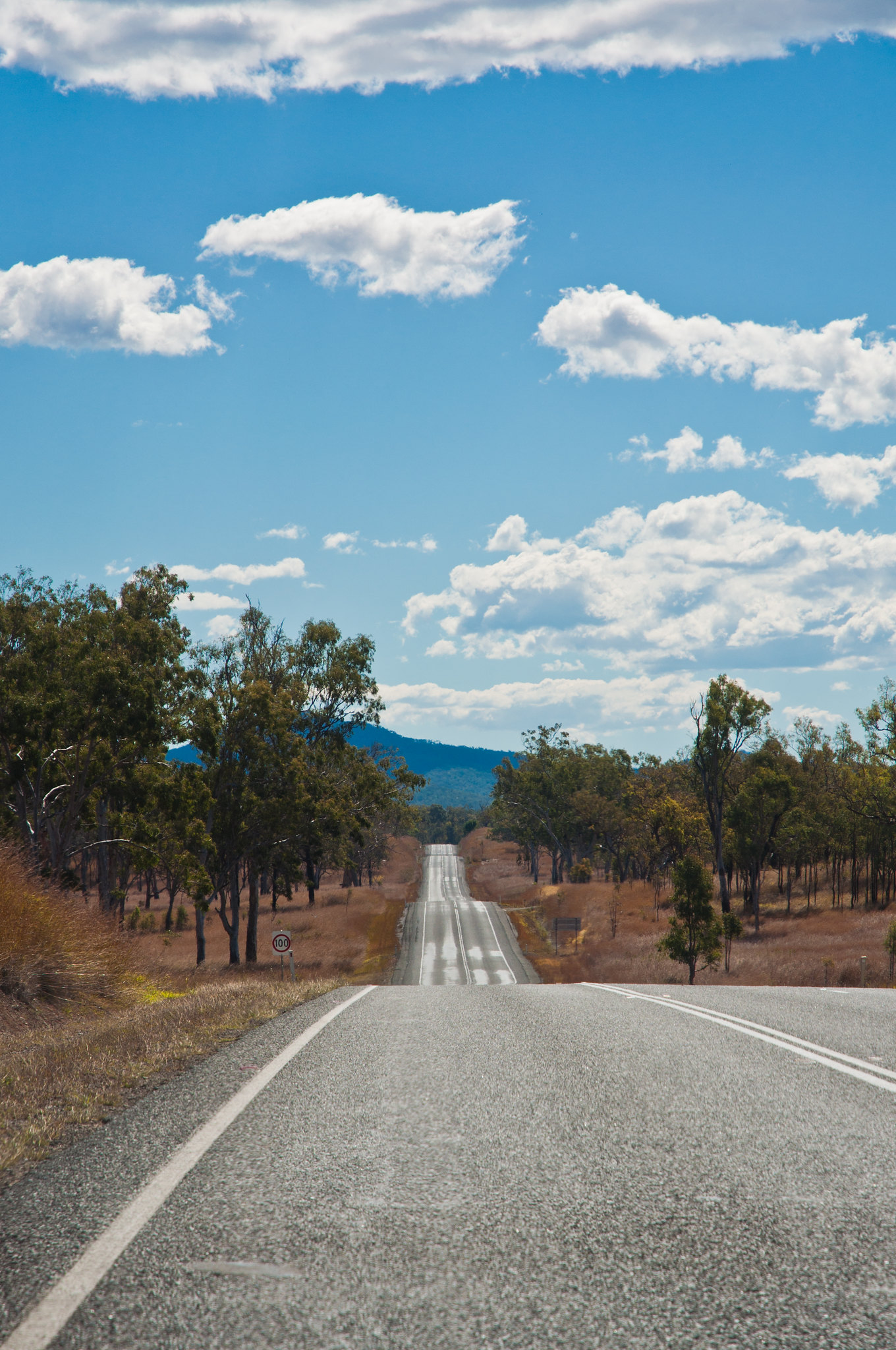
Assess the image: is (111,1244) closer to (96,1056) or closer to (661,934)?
(96,1056)

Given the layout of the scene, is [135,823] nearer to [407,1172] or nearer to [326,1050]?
[326,1050]

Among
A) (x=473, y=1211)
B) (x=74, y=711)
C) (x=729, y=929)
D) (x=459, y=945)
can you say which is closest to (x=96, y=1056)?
(x=473, y=1211)

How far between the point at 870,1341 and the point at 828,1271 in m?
0.47

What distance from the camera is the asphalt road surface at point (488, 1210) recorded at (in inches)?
111

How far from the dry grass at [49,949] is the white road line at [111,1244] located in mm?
7712

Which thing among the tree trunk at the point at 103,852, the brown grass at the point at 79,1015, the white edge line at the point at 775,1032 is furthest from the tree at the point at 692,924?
the white edge line at the point at 775,1032

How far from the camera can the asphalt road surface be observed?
2.82m

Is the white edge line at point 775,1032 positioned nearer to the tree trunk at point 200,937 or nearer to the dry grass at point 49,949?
the dry grass at point 49,949

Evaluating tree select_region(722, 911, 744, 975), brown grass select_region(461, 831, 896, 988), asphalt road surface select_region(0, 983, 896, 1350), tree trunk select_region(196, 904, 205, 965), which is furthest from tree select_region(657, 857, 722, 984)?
asphalt road surface select_region(0, 983, 896, 1350)

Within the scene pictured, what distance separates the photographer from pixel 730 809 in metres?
Result: 65.1

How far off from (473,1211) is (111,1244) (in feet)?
4.57

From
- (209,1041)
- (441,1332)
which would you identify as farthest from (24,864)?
(441,1332)

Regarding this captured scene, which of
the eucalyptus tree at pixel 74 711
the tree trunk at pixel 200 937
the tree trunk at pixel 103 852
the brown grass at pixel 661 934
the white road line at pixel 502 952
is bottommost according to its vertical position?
the white road line at pixel 502 952

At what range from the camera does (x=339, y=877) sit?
12694cm
